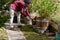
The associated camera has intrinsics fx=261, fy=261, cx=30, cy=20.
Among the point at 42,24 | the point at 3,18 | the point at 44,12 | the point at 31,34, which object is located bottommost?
the point at 31,34

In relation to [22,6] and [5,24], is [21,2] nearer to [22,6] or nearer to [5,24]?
[22,6]

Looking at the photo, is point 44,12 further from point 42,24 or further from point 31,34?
point 31,34

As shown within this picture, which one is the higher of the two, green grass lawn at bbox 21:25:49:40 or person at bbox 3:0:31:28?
person at bbox 3:0:31:28

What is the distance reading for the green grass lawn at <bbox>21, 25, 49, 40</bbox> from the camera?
8.49 meters

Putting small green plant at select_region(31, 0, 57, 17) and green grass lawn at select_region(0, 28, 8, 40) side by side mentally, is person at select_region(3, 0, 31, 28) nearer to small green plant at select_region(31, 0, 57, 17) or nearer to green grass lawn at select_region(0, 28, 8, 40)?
green grass lawn at select_region(0, 28, 8, 40)

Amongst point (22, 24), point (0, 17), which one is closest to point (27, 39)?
point (22, 24)

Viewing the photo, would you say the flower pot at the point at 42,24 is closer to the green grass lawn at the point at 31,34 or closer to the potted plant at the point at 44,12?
the potted plant at the point at 44,12

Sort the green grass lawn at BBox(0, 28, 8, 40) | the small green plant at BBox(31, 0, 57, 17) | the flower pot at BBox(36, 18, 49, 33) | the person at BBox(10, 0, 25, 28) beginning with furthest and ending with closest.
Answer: the person at BBox(10, 0, 25, 28) < the small green plant at BBox(31, 0, 57, 17) < the flower pot at BBox(36, 18, 49, 33) < the green grass lawn at BBox(0, 28, 8, 40)

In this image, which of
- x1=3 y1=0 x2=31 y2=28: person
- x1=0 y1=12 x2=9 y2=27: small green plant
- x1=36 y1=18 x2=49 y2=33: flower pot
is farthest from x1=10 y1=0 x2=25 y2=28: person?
x1=36 y1=18 x2=49 y2=33: flower pot

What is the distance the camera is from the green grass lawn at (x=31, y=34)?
27.9ft

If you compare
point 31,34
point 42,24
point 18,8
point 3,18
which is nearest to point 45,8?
point 42,24

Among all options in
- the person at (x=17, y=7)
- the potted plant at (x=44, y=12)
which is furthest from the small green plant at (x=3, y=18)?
the potted plant at (x=44, y=12)

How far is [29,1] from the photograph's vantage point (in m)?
9.97

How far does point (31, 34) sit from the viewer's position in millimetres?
8820
